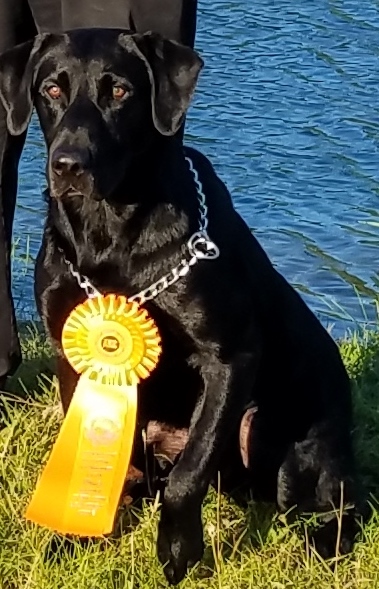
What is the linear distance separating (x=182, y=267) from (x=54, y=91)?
59 cm

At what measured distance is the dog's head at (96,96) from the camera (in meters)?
3.77

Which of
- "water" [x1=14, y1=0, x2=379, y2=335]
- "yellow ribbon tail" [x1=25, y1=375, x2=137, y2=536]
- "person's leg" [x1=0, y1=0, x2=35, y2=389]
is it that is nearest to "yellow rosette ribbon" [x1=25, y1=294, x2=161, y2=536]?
"yellow ribbon tail" [x1=25, y1=375, x2=137, y2=536]

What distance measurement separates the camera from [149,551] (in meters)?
4.03

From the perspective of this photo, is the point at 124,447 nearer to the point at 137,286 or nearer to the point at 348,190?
the point at 137,286

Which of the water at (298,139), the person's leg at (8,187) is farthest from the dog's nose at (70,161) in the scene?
the water at (298,139)

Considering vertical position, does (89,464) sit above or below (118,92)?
below

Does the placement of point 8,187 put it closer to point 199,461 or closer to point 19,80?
point 19,80

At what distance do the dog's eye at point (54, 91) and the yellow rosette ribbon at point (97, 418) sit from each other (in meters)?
0.57

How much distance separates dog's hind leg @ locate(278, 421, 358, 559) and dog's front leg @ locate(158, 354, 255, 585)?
362mm

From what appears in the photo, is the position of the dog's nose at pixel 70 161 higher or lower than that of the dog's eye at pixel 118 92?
lower

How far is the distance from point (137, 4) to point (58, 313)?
3.12ft

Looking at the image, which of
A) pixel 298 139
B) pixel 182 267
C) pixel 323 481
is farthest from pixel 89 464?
pixel 298 139

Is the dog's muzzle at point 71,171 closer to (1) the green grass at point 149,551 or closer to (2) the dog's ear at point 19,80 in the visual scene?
(2) the dog's ear at point 19,80

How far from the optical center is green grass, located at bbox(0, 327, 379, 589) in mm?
3906
